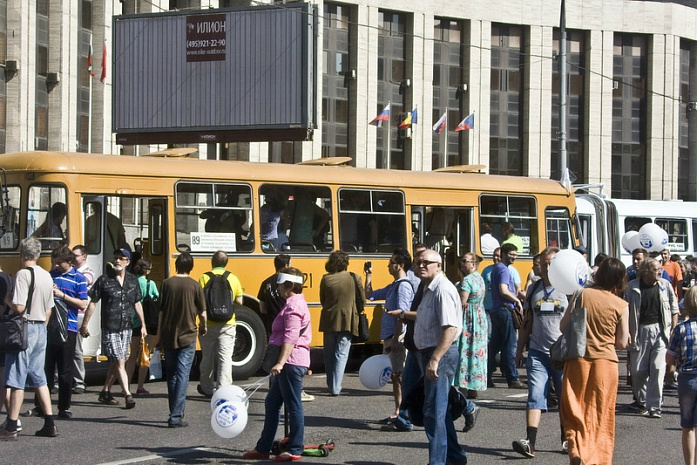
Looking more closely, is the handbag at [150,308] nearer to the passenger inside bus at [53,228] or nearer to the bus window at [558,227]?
the passenger inside bus at [53,228]

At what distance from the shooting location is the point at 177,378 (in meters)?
11.1

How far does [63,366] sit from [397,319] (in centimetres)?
341

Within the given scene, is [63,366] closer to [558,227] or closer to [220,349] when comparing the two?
[220,349]

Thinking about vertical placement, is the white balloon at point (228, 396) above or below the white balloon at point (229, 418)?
above

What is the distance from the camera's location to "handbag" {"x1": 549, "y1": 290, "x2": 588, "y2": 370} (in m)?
8.37

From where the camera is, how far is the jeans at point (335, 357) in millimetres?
13656

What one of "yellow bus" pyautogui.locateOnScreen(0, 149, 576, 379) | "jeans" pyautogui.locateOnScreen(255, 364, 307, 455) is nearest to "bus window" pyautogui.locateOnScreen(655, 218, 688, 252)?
"yellow bus" pyautogui.locateOnScreen(0, 149, 576, 379)

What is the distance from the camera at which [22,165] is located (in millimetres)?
14422

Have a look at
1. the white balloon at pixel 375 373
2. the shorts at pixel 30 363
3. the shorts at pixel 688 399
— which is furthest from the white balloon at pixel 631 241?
the shorts at pixel 30 363

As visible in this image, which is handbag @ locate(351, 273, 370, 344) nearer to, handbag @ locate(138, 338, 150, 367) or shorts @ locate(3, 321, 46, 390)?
handbag @ locate(138, 338, 150, 367)

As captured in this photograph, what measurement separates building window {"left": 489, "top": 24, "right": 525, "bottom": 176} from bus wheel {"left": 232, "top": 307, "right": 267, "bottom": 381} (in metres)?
39.0

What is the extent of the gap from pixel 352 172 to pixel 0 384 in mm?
7709

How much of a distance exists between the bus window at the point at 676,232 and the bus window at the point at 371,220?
17.2 meters

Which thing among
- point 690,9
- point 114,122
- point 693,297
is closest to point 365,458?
point 693,297
